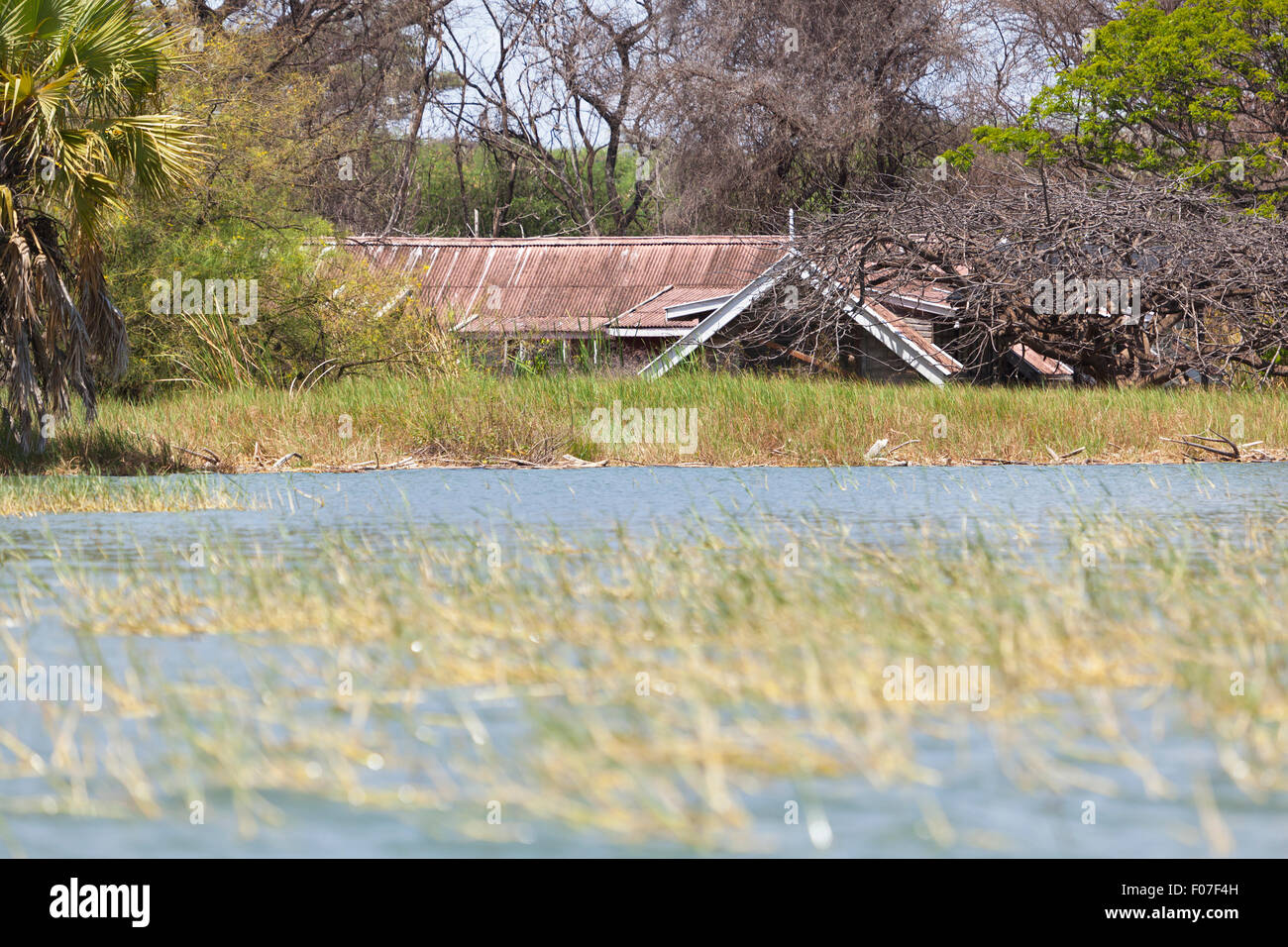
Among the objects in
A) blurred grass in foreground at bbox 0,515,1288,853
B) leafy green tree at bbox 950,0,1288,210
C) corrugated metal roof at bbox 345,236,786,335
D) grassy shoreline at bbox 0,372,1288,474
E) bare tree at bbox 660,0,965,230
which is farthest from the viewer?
bare tree at bbox 660,0,965,230

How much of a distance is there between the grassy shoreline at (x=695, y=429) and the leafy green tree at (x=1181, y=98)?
1338 centimetres

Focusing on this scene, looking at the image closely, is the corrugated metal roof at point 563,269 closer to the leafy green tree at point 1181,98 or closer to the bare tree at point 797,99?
the bare tree at point 797,99

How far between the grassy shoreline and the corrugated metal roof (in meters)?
13.4

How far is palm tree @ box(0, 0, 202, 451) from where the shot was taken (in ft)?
54.5

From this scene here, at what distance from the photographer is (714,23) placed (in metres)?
42.8

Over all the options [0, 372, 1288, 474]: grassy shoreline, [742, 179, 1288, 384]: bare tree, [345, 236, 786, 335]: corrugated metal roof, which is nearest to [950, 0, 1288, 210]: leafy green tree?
[742, 179, 1288, 384]: bare tree

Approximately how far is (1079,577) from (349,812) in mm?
5587

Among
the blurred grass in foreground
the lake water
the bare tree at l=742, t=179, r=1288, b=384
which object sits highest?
the bare tree at l=742, t=179, r=1288, b=384

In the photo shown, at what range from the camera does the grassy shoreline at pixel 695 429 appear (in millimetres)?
20938

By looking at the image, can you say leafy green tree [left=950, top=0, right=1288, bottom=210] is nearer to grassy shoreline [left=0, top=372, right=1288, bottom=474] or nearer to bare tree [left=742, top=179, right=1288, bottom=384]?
bare tree [left=742, top=179, right=1288, bottom=384]

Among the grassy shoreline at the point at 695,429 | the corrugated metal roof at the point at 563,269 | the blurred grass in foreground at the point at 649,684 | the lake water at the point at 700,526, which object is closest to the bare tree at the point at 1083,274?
the grassy shoreline at the point at 695,429

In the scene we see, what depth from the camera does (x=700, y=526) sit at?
12742 mm

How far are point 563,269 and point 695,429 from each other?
729 inches
